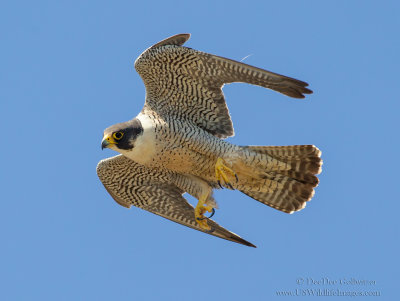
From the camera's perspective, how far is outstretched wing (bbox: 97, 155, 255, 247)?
12.7 metres

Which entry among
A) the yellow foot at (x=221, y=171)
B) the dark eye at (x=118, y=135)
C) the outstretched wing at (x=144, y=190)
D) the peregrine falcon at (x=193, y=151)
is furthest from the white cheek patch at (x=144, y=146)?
the yellow foot at (x=221, y=171)

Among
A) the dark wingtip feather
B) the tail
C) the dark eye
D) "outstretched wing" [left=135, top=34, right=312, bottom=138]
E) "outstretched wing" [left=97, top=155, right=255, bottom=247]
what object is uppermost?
→ "outstretched wing" [left=135, top=34, right=312, bottom=138]

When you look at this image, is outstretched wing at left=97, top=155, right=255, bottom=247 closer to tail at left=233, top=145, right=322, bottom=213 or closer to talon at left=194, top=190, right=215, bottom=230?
talon at left=194, top=190, right=215, bottom=230

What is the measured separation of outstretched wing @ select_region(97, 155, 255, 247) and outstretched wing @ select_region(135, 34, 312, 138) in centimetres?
111

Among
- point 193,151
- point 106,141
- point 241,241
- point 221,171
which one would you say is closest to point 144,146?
point 106,141

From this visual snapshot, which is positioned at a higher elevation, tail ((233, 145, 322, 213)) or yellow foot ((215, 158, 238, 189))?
tail ((233, 145, 322, 213))

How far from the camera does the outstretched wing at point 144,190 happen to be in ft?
41.6

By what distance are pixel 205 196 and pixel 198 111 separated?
1294 millimetres

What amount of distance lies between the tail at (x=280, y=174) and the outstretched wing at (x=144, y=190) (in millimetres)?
894

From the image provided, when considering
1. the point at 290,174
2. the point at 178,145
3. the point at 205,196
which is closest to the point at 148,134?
the point at 178,145

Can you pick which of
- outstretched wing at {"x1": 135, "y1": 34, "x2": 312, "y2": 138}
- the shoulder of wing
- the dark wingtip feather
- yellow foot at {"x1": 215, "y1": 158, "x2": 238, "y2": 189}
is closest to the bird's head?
outstretched wing at {"x1": 135, "y1": 34, "x2": 312, "y2": 138}

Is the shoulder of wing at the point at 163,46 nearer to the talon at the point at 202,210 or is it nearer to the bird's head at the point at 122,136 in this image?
the bird's head at the point at 122,136

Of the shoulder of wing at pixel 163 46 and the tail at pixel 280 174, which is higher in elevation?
the shoulder of wing at pixel 163 46

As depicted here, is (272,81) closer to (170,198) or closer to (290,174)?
(290,174)
